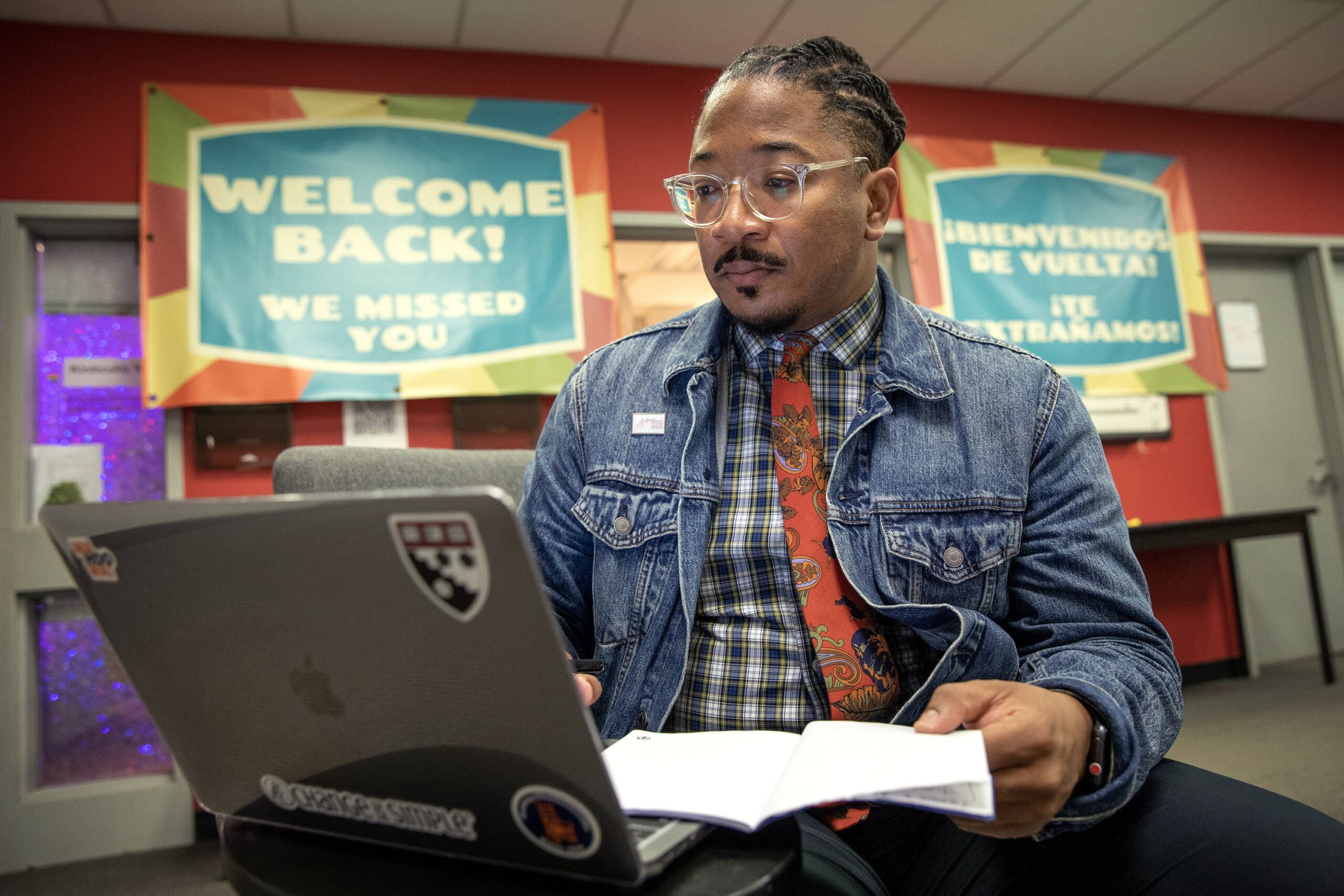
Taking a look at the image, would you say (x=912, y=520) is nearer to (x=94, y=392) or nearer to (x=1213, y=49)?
(x=94, y=392)

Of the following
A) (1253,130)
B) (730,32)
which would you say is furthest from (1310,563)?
(730,32)

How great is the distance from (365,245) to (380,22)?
31.2 inches

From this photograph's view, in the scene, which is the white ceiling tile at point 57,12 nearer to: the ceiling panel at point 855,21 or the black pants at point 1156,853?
the ceiling panel at point 855,21

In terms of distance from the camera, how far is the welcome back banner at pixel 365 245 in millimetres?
2717

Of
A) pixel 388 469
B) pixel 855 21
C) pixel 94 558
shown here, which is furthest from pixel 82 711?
pixel 855 21

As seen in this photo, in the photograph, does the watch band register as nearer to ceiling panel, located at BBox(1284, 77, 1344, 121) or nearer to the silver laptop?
the silver laptop

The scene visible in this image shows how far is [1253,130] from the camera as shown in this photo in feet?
13.5

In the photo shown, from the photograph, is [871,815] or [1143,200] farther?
[1143,200]

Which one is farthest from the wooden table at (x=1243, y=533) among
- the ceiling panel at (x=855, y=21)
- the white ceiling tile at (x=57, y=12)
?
the white ceiling tile at (x=57, y=12)

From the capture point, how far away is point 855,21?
3139mm

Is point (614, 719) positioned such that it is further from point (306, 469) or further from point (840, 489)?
point (306, 469)

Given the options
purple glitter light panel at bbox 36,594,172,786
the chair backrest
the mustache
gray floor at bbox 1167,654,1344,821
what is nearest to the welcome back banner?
purple glitter light panel at bbox 36,594,172,786

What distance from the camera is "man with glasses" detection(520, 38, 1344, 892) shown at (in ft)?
2.53

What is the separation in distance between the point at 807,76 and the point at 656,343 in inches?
15.8
